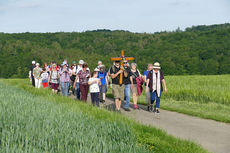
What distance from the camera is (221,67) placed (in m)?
105

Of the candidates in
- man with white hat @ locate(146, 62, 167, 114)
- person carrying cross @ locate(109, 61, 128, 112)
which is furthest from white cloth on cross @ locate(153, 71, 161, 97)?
person carrying cross @ locate(109, 61, 128, 112)

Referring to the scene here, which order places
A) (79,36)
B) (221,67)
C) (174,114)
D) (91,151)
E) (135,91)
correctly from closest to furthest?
(91,151) < (174,114) < (135,91) < (221,67) < (79,36)

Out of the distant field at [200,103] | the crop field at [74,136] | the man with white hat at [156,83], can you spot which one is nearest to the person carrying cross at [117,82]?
the man with white hat at [156,83]

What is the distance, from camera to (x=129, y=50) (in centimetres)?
13412

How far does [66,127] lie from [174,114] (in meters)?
6.70

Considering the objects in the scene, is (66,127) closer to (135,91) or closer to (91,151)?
(91,151)

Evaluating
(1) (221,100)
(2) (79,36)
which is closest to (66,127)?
(1) (221,100)

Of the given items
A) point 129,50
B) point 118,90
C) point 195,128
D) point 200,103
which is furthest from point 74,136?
point 129,50

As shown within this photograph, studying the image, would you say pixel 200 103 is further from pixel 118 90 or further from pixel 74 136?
pixel 74 136

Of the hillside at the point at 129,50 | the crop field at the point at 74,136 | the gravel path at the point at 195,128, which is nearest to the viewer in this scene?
the crop field at the point at 74,136

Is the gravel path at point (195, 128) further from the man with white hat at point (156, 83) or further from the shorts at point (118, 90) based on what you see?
the shorts at point (118, 90)

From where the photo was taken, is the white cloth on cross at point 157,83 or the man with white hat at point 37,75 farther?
the man with white hat at point 37,75

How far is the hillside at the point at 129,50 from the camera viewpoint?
102 meters

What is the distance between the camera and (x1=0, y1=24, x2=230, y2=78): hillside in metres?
102
